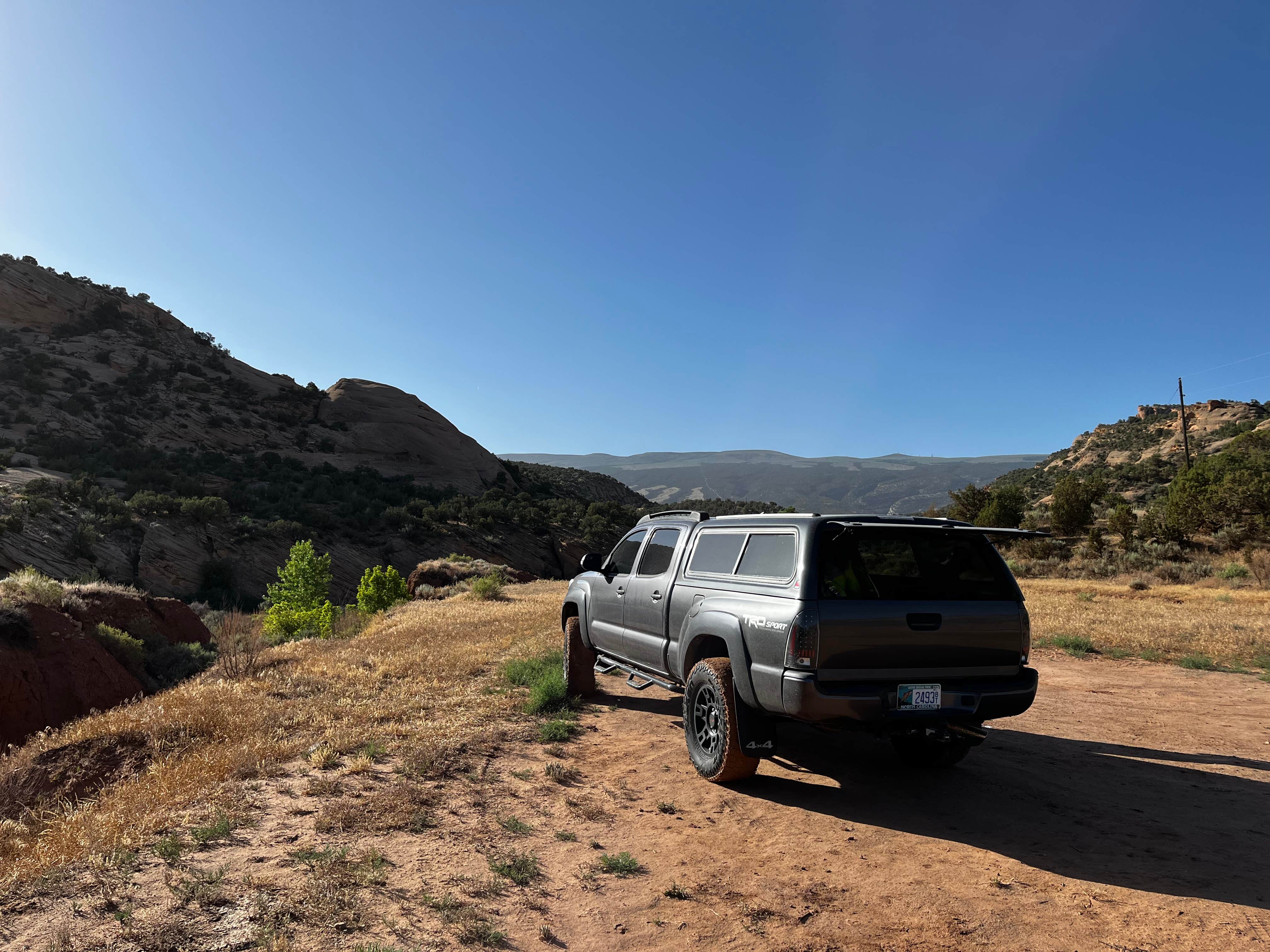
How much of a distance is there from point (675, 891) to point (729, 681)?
1775 mm

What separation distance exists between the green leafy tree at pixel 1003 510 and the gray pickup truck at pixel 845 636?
36.5 metres

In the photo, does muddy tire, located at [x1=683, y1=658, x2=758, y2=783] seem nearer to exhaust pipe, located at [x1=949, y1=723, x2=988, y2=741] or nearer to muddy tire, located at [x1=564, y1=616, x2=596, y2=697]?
exhaust pipe, located at [x1=949, y1=723, x2=988, y2=741]

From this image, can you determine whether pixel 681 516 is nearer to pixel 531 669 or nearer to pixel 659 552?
pixel 659 552

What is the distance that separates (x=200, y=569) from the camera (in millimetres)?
32781

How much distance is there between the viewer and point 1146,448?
2862 inches

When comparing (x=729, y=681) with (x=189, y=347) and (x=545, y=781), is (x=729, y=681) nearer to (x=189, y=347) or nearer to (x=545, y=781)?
(x=545, y=781)

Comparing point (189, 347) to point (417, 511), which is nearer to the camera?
point (417, 511)

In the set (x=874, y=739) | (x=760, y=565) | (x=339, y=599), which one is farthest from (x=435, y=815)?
(x=339, y=599)

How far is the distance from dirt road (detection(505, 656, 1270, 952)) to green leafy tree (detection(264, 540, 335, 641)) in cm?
1499

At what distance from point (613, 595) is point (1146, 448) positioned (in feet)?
277

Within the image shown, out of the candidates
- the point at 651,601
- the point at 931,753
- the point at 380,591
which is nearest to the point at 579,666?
the point at 651,601

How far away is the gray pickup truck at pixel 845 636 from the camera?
492 cm

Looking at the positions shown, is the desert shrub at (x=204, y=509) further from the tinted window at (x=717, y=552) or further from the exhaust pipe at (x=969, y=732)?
the exhaust pipe at (x=969, y=732)

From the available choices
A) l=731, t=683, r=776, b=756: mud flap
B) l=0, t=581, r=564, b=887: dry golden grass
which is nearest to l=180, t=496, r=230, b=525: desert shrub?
l=0, t=581, r=564, b=887: dry golden grass
